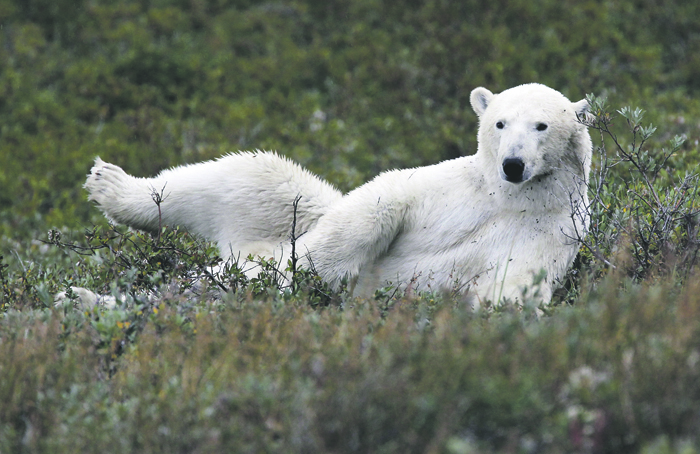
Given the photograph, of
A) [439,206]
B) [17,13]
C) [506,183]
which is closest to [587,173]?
[506,183]

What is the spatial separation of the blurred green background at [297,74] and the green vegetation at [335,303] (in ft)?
0.14

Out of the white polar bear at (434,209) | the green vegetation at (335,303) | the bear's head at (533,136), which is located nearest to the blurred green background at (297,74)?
the green vegetation at (335,303)

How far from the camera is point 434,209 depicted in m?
4.16

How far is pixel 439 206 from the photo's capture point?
415 centimetres

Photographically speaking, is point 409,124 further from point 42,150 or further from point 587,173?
point 587,173

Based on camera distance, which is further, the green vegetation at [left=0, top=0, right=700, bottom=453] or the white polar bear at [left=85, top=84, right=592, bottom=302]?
the white polar bear at [left=85, top=84, right=592, bottom=302]

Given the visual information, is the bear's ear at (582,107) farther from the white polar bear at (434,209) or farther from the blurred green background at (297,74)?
the blurred green background at (297,74)

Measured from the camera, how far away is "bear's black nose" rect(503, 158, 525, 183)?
3713 mm

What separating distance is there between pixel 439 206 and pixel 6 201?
17.3 feet

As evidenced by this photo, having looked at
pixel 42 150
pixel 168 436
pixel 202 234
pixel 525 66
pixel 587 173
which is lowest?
pixel 168 436

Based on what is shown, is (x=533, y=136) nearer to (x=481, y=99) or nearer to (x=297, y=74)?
(x=481, y=99)

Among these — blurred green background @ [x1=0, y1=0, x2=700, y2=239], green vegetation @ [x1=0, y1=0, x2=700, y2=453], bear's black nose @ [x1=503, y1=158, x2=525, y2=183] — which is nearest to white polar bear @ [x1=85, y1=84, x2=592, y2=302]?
bear's black nose @ [x1=503, y1=158, x2=525, y2=183]

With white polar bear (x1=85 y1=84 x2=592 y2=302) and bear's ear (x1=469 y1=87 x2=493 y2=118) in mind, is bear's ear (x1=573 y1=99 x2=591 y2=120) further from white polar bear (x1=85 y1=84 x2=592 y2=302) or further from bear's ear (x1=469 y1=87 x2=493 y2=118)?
bear's ear (x1=469 y1=87 x2=493 y2=118)

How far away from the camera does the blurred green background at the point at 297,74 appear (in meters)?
8.53
